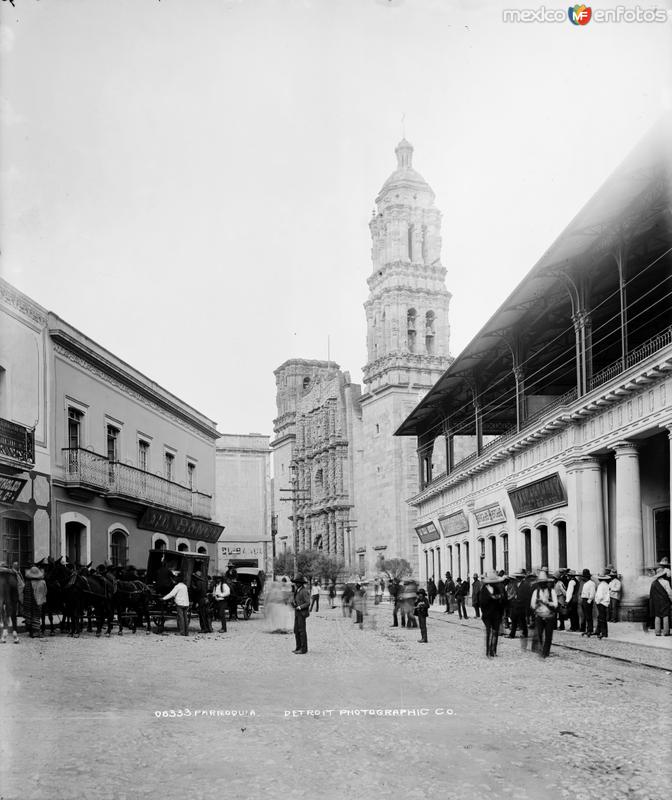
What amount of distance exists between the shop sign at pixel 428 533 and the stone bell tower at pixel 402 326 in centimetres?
1880

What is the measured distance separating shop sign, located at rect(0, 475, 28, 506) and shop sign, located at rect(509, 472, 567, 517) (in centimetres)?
1266

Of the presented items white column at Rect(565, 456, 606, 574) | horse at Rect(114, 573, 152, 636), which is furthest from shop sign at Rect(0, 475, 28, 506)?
white column at Rect(565, 456, 606, 574)

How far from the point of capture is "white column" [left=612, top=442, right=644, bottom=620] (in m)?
19.8

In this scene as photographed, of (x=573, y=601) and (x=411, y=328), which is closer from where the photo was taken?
(x=573, y=601)

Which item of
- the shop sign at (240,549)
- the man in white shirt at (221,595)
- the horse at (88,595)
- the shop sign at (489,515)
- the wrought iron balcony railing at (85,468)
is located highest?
the wrought iron balcony railing at (85,468)

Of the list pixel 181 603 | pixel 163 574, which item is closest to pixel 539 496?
pixel 163 574

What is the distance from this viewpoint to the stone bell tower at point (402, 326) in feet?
213

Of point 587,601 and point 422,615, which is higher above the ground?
point 587,601

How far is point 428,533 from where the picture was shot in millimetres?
44375

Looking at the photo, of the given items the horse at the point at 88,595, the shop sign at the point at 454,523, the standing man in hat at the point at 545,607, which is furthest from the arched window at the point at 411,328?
the standing man in hat at the point at 545,607

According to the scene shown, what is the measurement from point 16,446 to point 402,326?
163ft

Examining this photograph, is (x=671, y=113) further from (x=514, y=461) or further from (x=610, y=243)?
(x=514, y=461)

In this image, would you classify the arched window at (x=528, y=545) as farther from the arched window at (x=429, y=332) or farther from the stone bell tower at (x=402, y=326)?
the arched window at (x=429, y=332)

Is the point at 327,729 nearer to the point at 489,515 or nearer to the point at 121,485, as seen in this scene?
the point at 121,485
